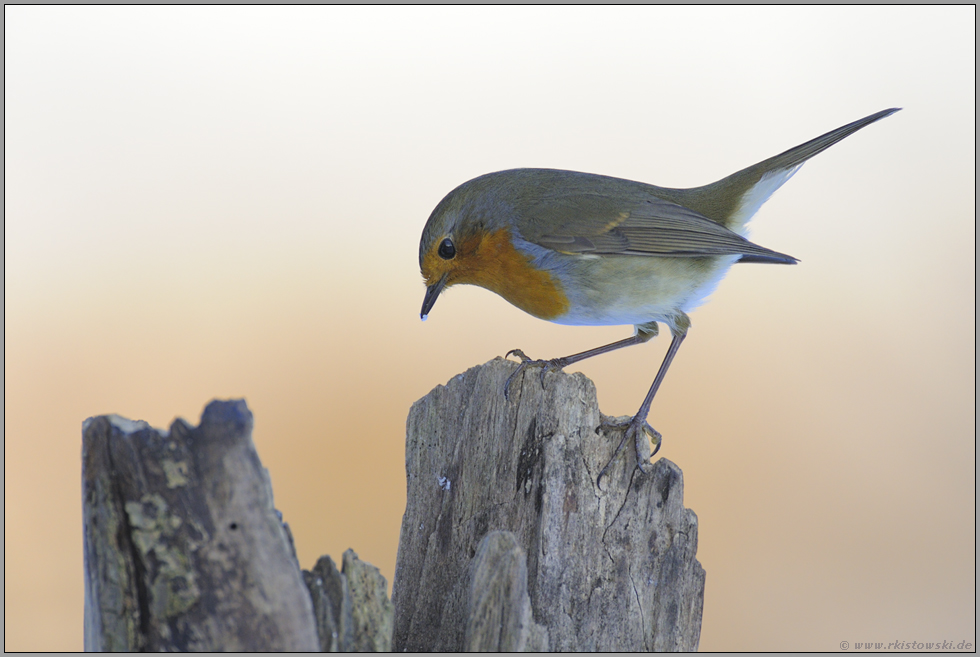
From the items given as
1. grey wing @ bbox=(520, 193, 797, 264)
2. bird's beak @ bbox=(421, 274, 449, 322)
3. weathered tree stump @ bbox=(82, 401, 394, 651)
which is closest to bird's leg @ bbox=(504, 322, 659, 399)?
grey wing @ bbox=(520, 193, 797, 264)

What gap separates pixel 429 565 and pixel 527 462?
16.8 inches

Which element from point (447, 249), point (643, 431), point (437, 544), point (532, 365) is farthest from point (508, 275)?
point (437, 544)

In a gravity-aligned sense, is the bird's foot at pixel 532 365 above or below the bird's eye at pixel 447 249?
below

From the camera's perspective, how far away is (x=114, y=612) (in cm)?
151

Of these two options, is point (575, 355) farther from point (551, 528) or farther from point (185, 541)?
point (185, 541)

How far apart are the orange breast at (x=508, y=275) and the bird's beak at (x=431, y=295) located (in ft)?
→ 0.13

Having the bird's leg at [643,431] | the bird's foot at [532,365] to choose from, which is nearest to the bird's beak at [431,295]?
the bird's foot at [532,365]

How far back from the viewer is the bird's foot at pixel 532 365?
7.45ft

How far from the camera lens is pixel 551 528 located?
2051 mm

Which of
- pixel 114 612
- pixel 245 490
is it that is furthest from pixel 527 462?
pixel 114 612

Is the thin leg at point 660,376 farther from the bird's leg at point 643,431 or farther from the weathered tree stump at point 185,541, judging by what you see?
the weathered tree stump at point 185,541

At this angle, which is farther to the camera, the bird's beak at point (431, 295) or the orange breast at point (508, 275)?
the bird's beak at point (431, 295)

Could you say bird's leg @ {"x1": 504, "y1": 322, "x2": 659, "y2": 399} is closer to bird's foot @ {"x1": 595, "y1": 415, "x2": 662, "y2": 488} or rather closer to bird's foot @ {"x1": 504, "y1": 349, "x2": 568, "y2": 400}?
bird's foot @ {"x1": 504, "y1": 349, "x2": 568, "y2": 400}

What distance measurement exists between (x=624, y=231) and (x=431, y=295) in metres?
0.81
